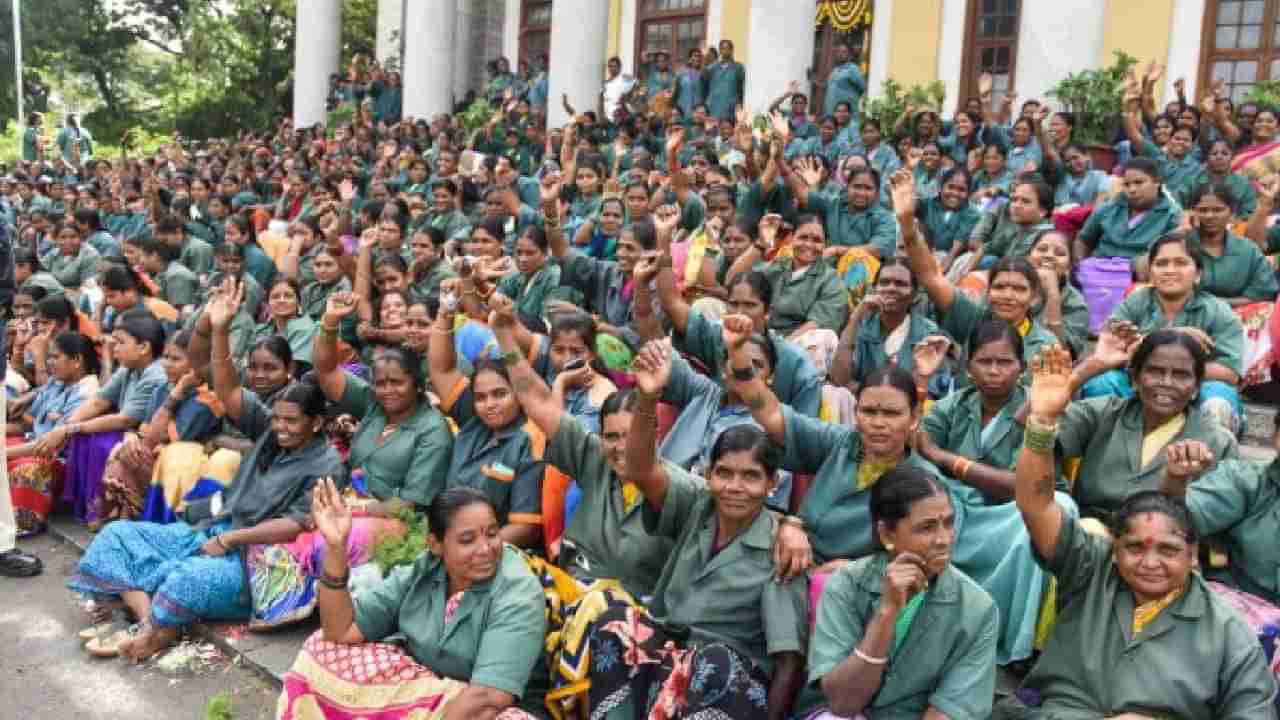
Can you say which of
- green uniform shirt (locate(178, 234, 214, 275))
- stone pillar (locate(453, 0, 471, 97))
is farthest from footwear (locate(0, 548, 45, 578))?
stone pillar (locate(453, 0, 471, 97))

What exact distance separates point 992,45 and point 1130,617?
11.7m

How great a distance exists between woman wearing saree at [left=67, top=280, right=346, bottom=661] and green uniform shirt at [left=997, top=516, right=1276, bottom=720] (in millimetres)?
2871

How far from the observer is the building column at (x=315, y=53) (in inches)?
700

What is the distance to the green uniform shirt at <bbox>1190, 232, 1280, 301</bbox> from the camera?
5766 mm

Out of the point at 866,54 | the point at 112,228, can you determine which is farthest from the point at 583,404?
the point at 866,54

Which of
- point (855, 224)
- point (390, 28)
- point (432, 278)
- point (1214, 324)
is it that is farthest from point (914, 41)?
point (390, 28)

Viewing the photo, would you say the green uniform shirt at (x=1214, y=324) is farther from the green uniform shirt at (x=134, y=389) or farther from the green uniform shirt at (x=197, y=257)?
the green uniform shirt at (x=197, y=257)

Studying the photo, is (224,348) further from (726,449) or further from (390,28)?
(390,28)

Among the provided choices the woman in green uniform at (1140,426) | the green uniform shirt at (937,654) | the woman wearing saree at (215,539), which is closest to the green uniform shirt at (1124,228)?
the woman in green uniform at (1140,426)

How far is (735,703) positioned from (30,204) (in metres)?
14.1

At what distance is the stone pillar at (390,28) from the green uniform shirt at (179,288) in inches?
501

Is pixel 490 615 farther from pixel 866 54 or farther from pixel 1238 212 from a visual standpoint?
pixel 866 54

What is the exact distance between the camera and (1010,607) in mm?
3643

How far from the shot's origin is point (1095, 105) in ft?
30.3
